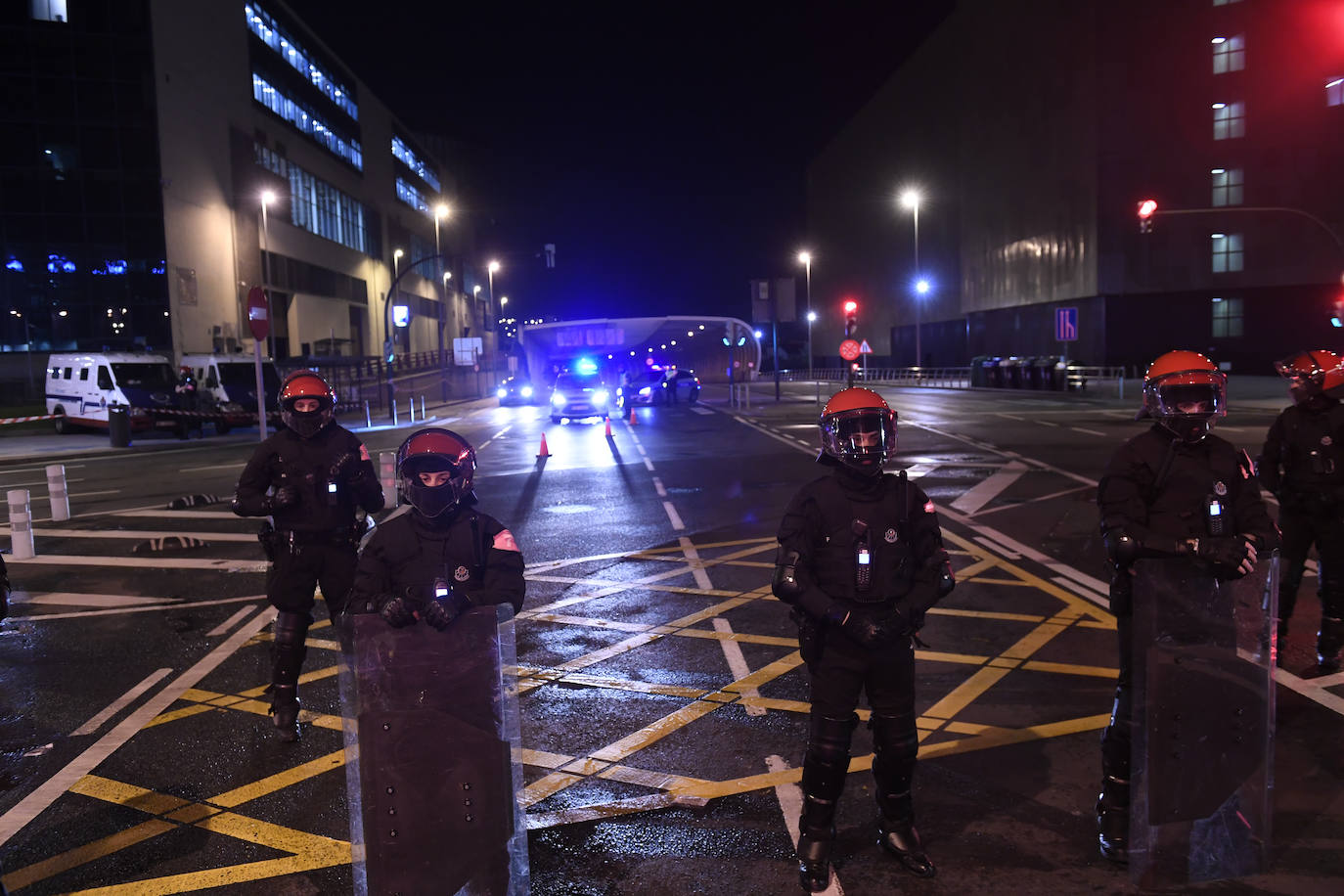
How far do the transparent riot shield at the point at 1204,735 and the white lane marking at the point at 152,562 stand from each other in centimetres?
877

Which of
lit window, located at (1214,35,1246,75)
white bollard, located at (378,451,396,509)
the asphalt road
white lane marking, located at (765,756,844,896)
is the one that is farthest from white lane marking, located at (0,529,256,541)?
lit window, located at (1214,35,1246,75)

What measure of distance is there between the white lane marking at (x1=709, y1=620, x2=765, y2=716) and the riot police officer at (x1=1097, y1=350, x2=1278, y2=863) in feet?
6.59

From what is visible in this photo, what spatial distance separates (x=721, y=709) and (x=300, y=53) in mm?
60468

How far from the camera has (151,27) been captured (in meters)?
40.4

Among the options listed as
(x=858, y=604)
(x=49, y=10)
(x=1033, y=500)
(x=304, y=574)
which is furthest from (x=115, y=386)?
(x=858, y=604)

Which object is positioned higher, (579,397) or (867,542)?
(579,397)

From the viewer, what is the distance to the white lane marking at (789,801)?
4075 mm

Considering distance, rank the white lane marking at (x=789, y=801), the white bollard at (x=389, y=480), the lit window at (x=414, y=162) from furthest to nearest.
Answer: the lit window at (x=414, y=162) < the white bollard at (x=389, y=480) < the white lane marking at (x=789, y=801)

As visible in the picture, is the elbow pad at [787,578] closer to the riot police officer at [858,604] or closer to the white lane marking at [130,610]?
the riot police officer at [858,604]

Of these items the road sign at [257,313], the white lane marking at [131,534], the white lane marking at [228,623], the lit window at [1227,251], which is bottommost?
the white lane marking at [228,623]

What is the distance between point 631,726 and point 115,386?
29.2 meters

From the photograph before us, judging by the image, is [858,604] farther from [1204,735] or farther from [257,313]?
[257,313]

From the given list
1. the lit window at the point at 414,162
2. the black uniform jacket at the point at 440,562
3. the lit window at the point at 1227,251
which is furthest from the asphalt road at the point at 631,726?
the lit window at the point at 414,162

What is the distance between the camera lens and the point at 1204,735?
362cm
